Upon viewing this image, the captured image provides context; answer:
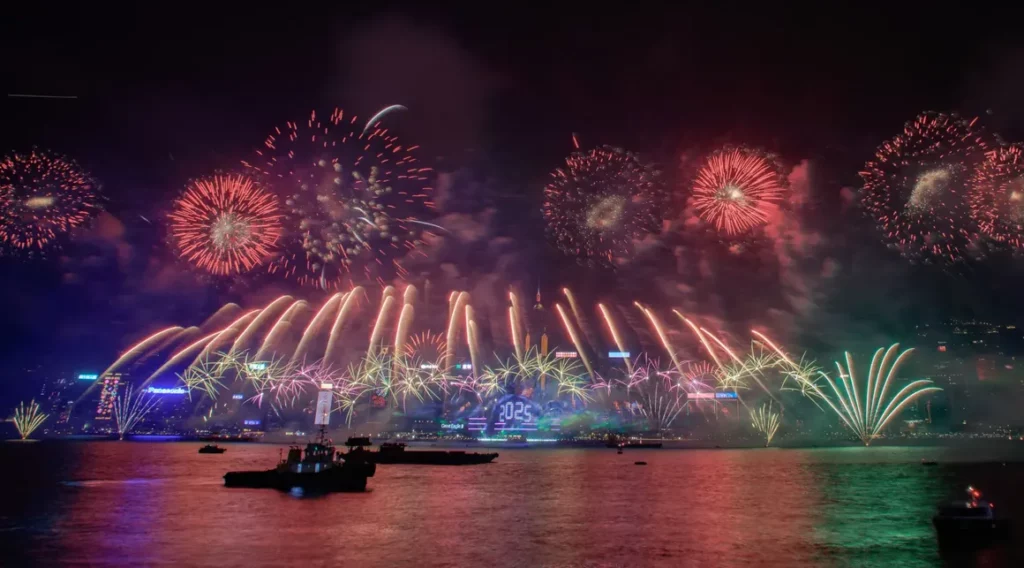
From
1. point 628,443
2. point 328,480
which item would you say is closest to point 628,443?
point 628,443

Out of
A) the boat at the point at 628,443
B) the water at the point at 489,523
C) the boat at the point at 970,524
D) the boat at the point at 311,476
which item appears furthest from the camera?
the boat at the point at 628,443

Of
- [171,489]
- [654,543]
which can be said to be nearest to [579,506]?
[654,543]

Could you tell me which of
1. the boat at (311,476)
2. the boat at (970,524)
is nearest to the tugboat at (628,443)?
the boat at (311,476)

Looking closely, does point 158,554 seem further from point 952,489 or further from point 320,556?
point 952,489

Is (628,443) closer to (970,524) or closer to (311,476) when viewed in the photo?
(311,476)

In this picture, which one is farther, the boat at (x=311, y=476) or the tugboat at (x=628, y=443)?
the tugboat at (x=628, y=443)

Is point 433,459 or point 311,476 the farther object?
point 433,459

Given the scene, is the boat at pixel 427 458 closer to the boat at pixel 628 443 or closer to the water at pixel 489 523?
the water at pixel 489 523
